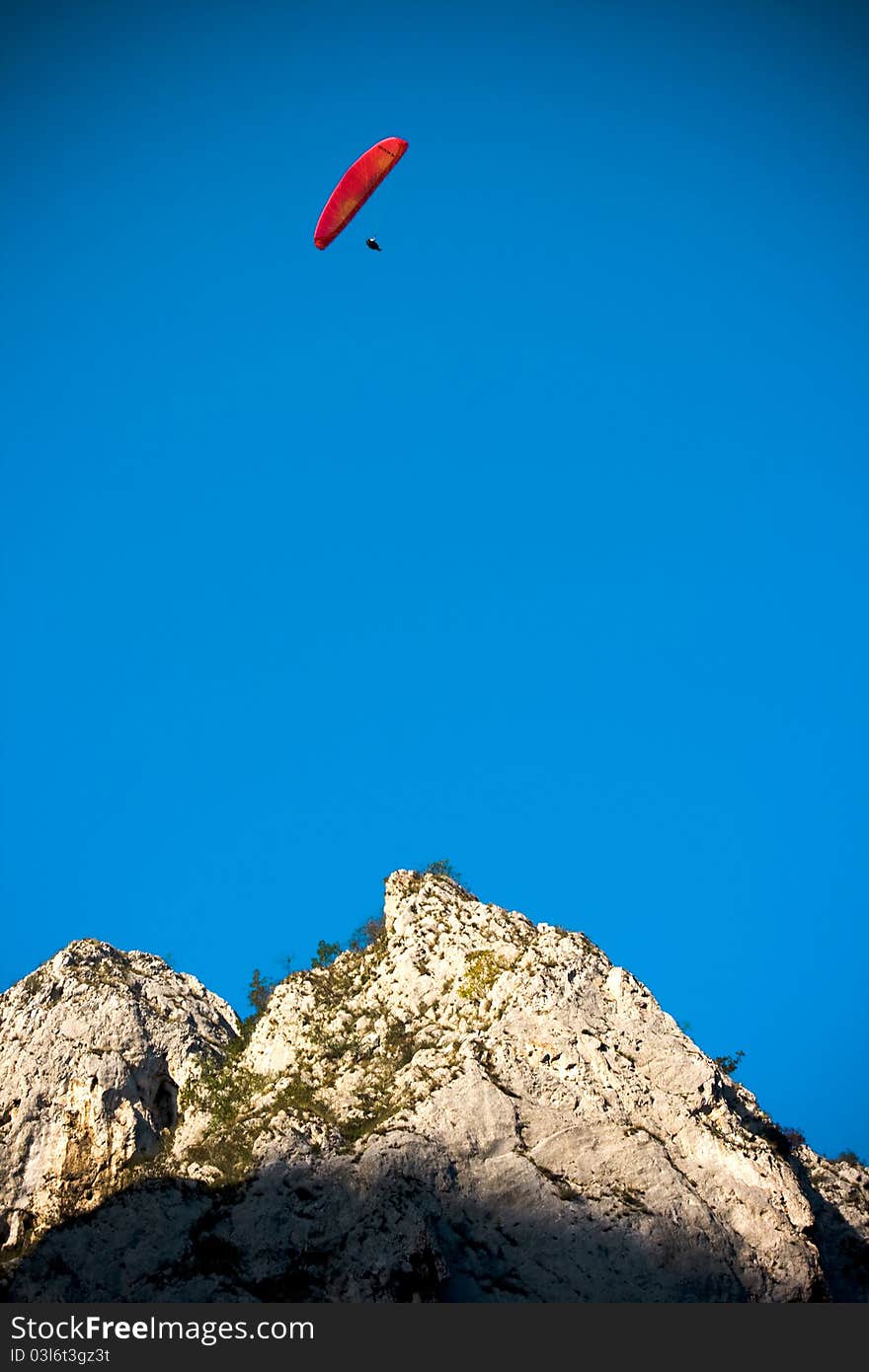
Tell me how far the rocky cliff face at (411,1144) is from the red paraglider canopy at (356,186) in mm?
46168

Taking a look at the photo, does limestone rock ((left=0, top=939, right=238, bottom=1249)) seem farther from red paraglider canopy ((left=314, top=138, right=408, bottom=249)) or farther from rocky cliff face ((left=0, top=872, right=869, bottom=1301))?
red paraglider canopy ((left=314, top=138, right=408, bottom=249))

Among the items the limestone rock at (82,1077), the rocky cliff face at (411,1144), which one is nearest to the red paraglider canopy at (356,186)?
the rocky cliff face at (411,1144)

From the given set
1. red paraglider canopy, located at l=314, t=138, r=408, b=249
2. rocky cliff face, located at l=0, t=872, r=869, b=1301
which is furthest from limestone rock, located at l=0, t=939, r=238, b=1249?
red paraglider canopy, located at l=314, t=138, r=408, b=249

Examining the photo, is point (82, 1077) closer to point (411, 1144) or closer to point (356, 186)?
point (411, 1144)

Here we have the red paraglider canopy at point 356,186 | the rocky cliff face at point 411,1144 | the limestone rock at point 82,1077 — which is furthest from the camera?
the red paraglider canopy at point 356,186

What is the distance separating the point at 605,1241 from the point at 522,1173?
4.58 m

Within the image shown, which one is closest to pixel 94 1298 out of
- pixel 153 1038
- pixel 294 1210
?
pixel 294 1210

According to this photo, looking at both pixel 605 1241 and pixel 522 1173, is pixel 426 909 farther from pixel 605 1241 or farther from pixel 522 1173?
pixel 605 1241

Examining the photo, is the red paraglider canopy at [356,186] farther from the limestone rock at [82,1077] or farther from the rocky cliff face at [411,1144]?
the limestone rock at [82,1077]

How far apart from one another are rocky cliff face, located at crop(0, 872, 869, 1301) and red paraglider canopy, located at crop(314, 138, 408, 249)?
4617cm

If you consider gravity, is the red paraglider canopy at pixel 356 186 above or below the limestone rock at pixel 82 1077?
above

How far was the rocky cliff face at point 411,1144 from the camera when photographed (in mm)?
44969

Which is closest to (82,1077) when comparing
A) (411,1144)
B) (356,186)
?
(411,1144)

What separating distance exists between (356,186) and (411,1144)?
6076 centimetres
